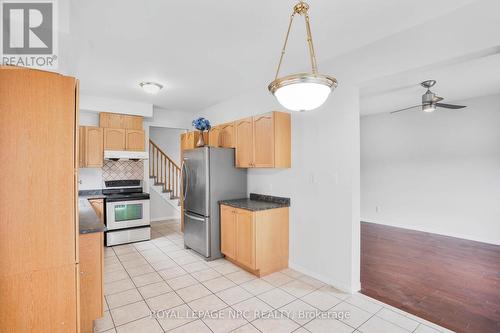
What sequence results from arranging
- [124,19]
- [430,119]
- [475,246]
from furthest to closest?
[430,119], [475,246], [124,19]

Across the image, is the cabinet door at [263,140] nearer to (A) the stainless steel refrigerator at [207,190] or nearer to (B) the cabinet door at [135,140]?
(A) the stainless steel refrigerator at [207,190]

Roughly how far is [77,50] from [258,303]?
3.37 meters

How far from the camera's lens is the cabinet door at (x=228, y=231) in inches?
139

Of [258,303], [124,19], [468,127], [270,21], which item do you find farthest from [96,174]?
[468,127]

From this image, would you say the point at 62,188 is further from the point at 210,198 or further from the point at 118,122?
the point at 118,122

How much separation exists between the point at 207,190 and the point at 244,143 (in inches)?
35.5

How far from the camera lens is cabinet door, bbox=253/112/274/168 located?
3357 mm

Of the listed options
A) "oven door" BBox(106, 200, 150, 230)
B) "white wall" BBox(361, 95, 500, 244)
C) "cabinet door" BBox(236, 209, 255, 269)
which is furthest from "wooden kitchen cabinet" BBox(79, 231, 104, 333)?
"white wall" BBox(361, 95, 500, 244)

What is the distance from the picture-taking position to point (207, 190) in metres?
3.70

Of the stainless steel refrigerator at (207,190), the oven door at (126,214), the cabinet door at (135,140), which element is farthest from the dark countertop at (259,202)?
the cabinet door at (135,140)

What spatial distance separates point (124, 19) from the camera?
2.19 metres

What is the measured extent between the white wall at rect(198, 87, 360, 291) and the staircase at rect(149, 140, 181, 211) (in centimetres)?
344

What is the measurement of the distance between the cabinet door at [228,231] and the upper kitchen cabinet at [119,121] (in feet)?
9.02

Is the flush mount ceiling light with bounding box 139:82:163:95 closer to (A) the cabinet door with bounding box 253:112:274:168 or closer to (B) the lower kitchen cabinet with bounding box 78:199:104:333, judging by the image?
(A) the cabinet door with bounding box 253:112:274:168
